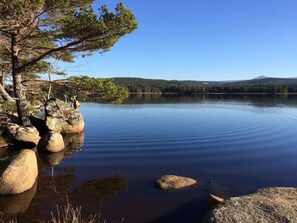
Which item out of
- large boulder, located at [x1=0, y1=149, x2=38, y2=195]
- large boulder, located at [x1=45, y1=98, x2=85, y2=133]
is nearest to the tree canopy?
large boulder, located at [x1=45, y1=98, x2=85, y2=133]

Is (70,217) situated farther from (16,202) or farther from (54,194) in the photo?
(54,194)

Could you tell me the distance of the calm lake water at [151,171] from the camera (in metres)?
11.7

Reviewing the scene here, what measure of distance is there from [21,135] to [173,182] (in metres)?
12.9

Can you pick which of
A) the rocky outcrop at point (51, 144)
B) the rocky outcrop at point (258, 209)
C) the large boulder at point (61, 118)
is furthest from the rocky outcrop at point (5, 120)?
the rocky outcrop at point (258, 209)

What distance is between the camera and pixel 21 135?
22234 millimetres

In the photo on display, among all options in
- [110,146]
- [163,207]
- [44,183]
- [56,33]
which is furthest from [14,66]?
[163,207]

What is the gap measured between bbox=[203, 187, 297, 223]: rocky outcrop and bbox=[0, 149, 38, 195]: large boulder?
26.1ft

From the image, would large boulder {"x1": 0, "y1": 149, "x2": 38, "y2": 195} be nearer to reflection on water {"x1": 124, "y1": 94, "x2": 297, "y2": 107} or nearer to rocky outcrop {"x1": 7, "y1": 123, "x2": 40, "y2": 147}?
rocky outcrop {"x1": 7, "y1": 123, "x2": 40, "y2": 147}

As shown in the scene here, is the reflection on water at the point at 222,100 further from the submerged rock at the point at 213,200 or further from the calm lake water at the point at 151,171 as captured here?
the submerged rock at the point at 213,200

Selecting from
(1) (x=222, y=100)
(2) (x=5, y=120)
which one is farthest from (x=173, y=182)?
(1) (x=222, y=100)

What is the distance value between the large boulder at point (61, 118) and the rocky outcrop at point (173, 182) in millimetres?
15520

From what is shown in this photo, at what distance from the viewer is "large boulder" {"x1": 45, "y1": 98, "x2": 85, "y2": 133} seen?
2734 centimetres

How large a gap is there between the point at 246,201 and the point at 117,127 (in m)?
23.0

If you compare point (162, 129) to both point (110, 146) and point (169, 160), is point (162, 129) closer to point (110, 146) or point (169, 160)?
point (110, 146)
